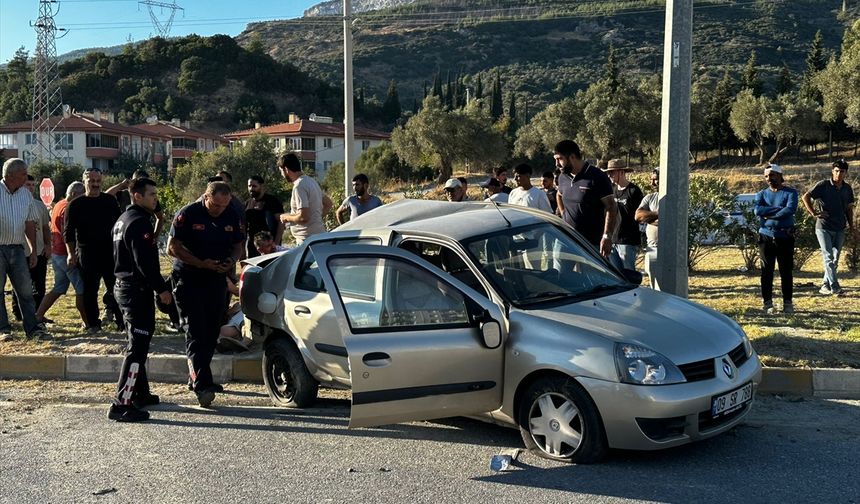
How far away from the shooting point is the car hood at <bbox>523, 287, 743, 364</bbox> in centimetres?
492

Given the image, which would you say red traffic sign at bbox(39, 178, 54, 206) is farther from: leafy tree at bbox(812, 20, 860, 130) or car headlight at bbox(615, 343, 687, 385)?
leafy tree at bbox(812, 20, 860, 130)

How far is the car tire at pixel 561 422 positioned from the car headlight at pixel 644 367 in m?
0.29

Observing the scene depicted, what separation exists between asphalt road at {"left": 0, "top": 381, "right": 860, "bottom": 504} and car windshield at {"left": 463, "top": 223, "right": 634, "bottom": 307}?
3.54 ft

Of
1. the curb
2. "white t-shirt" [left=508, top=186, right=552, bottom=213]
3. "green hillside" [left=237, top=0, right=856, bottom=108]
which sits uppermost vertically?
"green hillside" [left=237, top=0, right=856, bottom=108]

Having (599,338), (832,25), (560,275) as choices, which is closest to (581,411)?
(599,338)

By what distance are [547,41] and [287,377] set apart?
151 m

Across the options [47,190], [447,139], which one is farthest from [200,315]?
[447,139]

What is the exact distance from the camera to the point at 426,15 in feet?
605

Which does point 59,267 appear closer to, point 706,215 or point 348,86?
point 348,86

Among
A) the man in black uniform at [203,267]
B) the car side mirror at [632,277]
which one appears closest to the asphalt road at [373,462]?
the man in black uniform at [203,267]

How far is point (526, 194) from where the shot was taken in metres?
9.66

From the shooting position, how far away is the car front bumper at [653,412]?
4.71 metres

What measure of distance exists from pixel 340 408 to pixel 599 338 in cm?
255

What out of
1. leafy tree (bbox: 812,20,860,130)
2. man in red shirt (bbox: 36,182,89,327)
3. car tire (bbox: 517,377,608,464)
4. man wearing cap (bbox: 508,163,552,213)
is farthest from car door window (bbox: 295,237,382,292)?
leafy tree (bbox: 812,20,860,130)
